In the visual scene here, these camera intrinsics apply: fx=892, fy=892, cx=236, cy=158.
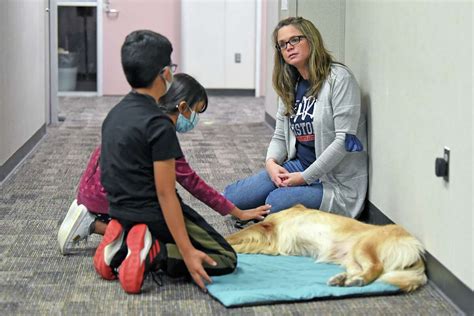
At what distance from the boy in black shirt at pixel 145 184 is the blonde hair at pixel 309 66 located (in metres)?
0.96

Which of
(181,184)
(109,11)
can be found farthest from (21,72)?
(109,11)

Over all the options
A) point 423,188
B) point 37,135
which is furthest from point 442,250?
point 37,135

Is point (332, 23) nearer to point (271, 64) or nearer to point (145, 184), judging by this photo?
point (145, 184)

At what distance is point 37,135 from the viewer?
639 centimetres

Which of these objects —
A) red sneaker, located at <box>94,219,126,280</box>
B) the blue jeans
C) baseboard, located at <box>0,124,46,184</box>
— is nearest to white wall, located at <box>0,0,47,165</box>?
baseboard, located at <box>0,124,46,184</box>

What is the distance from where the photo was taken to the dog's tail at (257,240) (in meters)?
3.37

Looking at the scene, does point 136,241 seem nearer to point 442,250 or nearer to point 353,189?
point 442,250

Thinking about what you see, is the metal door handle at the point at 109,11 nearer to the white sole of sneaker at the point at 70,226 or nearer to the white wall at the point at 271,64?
the white wall at the point at 271,64

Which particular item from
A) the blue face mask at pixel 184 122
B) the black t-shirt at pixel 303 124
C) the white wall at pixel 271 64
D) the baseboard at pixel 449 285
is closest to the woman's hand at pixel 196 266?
the blue face mask at pixel 184 122

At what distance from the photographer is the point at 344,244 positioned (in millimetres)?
3221

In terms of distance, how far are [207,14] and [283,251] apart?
275 inches

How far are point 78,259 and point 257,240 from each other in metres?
0.68

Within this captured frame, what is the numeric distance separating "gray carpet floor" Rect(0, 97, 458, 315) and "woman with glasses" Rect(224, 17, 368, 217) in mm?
352

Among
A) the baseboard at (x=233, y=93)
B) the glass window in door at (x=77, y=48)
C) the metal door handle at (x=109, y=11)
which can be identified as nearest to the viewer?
the metal door handle at (x=109, y=11)
